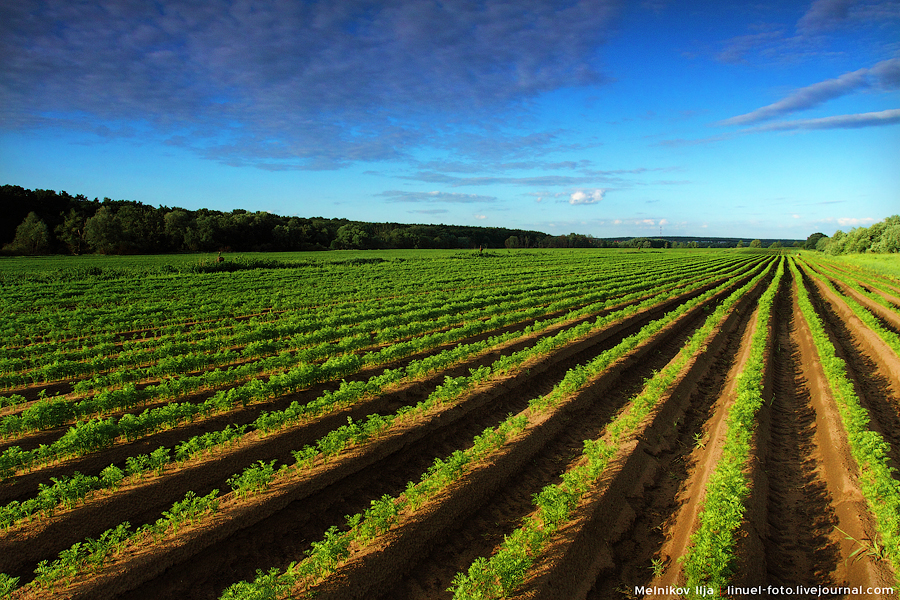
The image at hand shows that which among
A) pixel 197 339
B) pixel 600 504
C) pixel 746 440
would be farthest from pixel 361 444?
pixel 197 339

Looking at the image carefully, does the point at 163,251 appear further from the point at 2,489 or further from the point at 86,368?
the point at 2,489

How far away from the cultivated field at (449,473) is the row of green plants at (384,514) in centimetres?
4

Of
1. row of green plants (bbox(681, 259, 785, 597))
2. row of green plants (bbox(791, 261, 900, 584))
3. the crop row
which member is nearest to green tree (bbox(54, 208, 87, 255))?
the crop row

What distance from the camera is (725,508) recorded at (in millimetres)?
6000

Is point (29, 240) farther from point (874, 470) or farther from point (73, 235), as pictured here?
point (874, 470)

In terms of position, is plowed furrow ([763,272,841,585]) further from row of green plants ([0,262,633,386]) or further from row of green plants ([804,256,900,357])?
row of green plants ([0,262,633,386])

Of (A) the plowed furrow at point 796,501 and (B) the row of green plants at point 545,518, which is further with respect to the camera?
(A) the plowed furrow at point 796,501

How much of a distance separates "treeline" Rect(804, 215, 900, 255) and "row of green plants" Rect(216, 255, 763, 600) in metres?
103

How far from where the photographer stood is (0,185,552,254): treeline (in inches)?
2635

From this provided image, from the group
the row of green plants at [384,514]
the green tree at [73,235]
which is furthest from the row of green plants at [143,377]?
the green tree at [73,235]

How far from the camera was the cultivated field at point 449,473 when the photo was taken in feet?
17.4

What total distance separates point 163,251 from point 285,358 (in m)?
80.7

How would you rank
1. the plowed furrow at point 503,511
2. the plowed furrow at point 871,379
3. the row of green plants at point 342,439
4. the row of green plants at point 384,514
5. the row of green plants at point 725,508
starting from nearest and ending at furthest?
the row of green plants at point 384,514 → the row of green plants at point 725,508 → the plowed furrow at point 503,511 → the row of green plants at point 342,439 → the plowed furrow at point 871,379

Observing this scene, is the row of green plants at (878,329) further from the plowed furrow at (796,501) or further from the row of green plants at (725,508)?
the row of green plants at (725,508)
